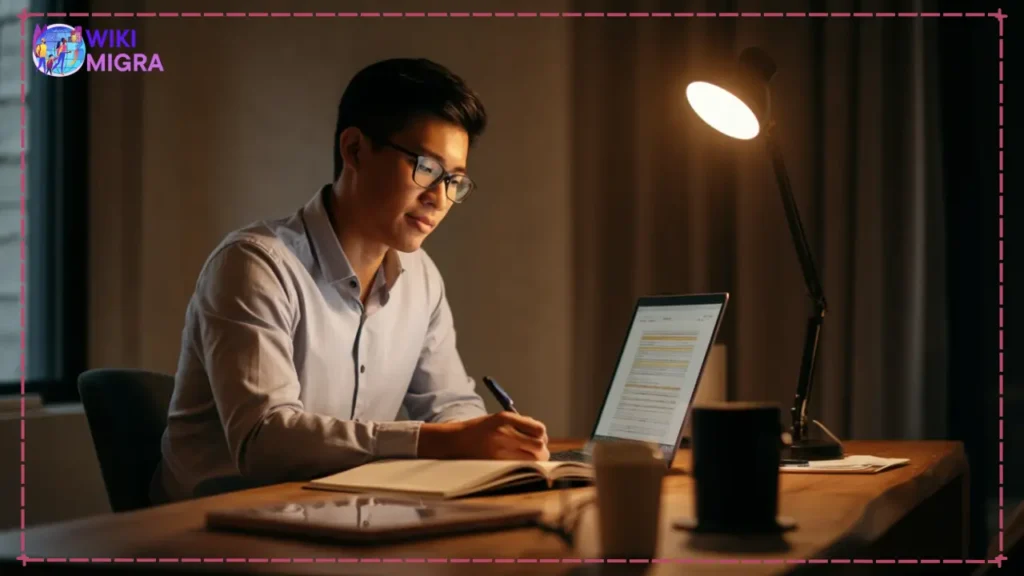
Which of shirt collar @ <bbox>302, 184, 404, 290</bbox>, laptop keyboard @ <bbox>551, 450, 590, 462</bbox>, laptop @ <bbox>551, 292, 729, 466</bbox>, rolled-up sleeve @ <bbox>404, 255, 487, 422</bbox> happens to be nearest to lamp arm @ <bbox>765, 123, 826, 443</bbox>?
laptop @ <bbox>551, 292, 729, 466</bbox>

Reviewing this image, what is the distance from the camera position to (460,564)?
881 mm

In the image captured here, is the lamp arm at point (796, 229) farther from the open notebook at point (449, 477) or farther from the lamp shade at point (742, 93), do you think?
the open notebook at point (449, 477)

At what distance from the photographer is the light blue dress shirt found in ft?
4.91

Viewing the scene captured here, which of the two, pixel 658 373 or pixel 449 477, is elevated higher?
pixel 658 373

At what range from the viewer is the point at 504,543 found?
972mm

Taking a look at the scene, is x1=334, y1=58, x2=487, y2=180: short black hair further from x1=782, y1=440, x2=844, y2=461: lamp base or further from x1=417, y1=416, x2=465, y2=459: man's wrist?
x1=782, y1=440, x2=844, y2=461: lamp base

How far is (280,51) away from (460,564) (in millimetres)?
2663

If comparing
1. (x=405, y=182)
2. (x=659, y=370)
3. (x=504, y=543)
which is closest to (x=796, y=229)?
(x=659, y=370)

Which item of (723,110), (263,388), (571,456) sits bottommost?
(571,456)

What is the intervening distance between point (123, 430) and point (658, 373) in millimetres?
→ 884

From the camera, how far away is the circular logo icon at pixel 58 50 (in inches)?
115

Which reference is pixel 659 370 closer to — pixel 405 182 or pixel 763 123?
pixel 763 123

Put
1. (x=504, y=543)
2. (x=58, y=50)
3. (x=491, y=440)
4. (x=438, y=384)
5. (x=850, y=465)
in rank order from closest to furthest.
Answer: (x=504, y=543) → (x=491, y=440) → (x=850, y=465) → (x=438, y=384) → (x=58, y=50)

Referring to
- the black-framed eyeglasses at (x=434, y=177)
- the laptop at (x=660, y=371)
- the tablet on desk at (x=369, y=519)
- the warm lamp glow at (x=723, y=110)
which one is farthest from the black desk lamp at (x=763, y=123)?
the tablet on desk at (x=369, y=519)
